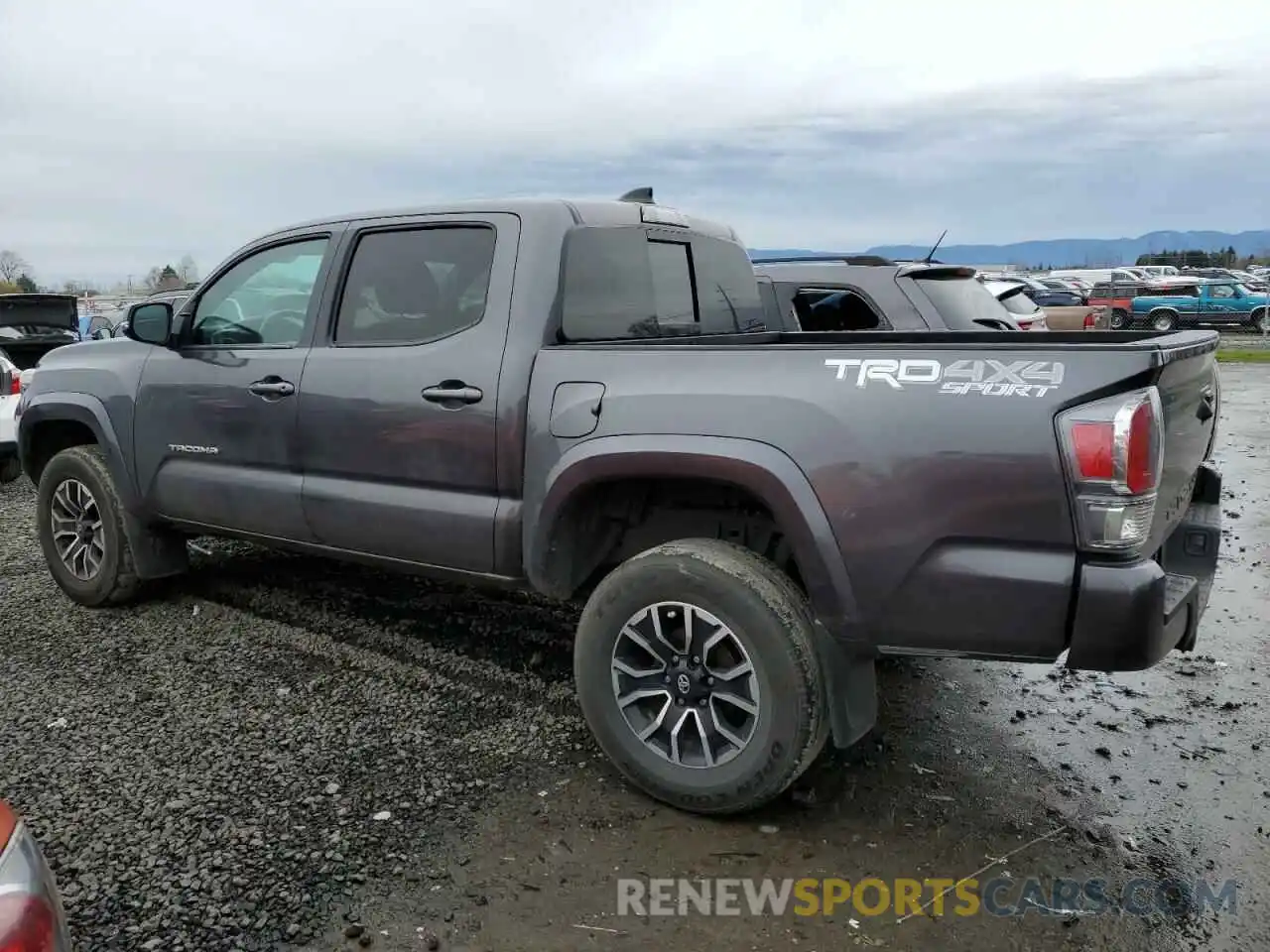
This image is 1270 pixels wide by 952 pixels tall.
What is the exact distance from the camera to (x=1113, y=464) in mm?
2504

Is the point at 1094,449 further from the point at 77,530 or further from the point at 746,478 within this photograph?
the point at 77,530

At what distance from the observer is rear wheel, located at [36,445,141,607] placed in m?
5.03

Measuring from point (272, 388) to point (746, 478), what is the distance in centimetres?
229

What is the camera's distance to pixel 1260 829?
3.11 metres

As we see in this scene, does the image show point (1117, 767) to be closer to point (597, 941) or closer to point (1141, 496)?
point (1141, 496)

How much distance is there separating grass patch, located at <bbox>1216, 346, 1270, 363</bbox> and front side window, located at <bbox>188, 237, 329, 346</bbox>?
70.6 ft

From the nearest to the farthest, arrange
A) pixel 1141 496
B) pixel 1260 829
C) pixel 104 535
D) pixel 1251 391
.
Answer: pixel 1141 496, pixel 1260 829, pixel 104 535, pixel 1251 391

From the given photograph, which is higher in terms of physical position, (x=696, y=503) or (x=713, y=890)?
(x=696, y=503)

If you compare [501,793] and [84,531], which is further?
[84,531]

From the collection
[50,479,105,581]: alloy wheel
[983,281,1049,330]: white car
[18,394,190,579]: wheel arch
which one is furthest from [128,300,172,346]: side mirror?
[983,281,1049,330]: white car

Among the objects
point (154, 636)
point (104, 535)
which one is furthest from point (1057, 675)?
point (104, 535)

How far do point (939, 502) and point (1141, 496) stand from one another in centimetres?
50

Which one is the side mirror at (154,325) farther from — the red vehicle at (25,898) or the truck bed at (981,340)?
the red vehicle at (25,898)

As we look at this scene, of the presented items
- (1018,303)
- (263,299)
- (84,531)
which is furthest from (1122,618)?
(1018,303)
